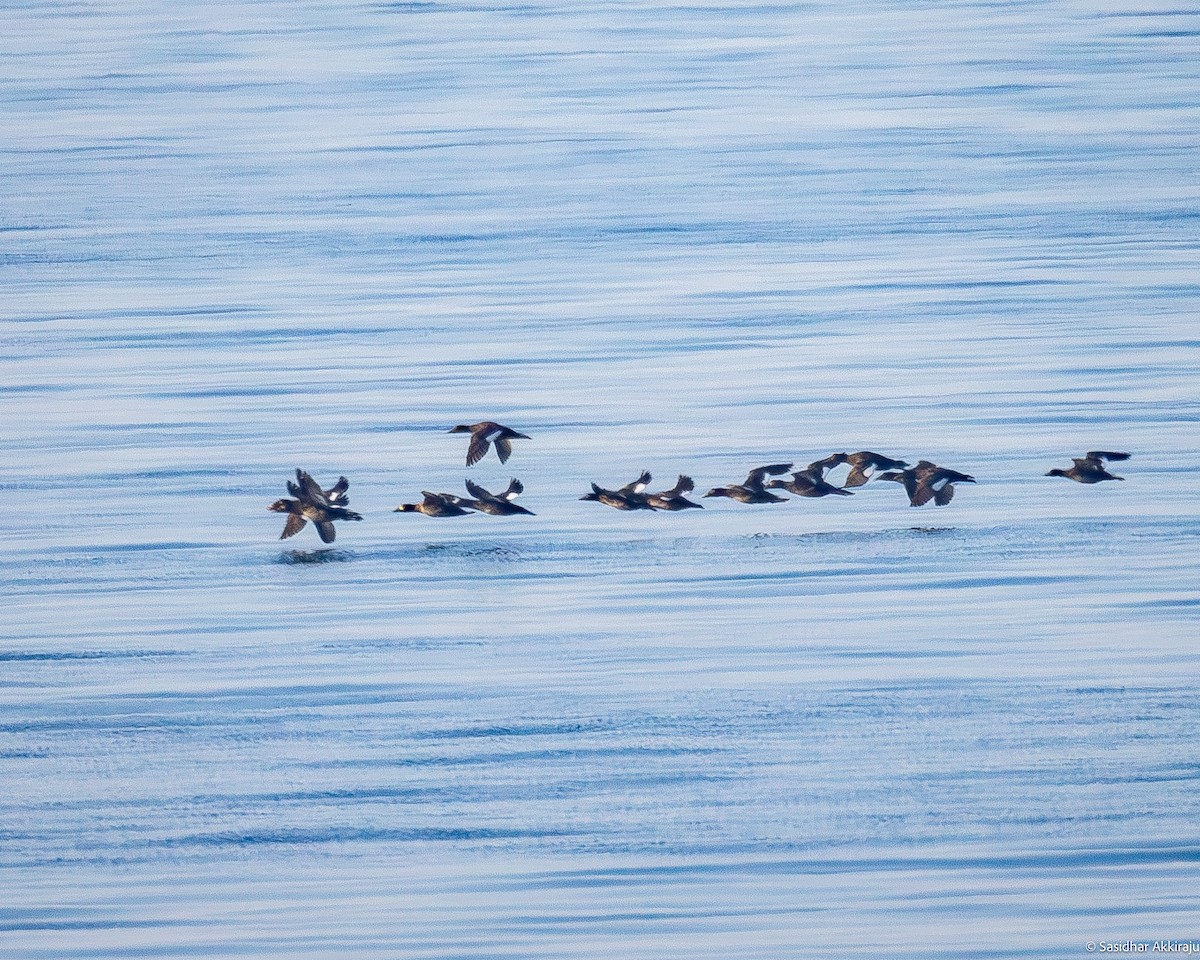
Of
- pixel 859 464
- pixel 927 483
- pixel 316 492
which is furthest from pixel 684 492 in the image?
pixel 316 492

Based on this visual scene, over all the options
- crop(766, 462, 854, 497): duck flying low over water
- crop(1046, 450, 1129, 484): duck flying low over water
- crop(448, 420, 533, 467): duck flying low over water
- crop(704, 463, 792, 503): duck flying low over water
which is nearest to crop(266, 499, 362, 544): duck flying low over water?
crop(448, 420, 533, 467): duck flying low over water

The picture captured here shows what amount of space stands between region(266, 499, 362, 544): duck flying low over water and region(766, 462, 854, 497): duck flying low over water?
272cm

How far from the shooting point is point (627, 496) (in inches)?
579

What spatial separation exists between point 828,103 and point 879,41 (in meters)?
9.87

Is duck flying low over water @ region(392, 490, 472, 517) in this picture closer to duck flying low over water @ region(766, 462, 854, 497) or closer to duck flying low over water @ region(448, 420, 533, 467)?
duck flying low over water @ region(448, 420, 533, 467)

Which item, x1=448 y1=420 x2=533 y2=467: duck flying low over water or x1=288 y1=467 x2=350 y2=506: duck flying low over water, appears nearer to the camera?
x1=288 y1=467 x2=350 y2=506: duck flying low over water

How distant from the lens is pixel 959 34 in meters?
52.1

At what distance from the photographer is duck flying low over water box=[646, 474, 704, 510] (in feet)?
48.4

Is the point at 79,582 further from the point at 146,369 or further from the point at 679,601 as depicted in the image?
the point at 146,369

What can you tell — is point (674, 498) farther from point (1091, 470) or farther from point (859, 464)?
point (1091, 470)

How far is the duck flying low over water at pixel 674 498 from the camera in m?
14.8

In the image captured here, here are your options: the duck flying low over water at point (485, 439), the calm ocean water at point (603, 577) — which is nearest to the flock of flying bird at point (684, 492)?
the calm ocean water at point (603, 577)

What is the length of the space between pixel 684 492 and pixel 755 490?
0.48 metres

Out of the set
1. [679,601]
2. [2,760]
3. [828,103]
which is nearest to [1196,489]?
[679,601]
